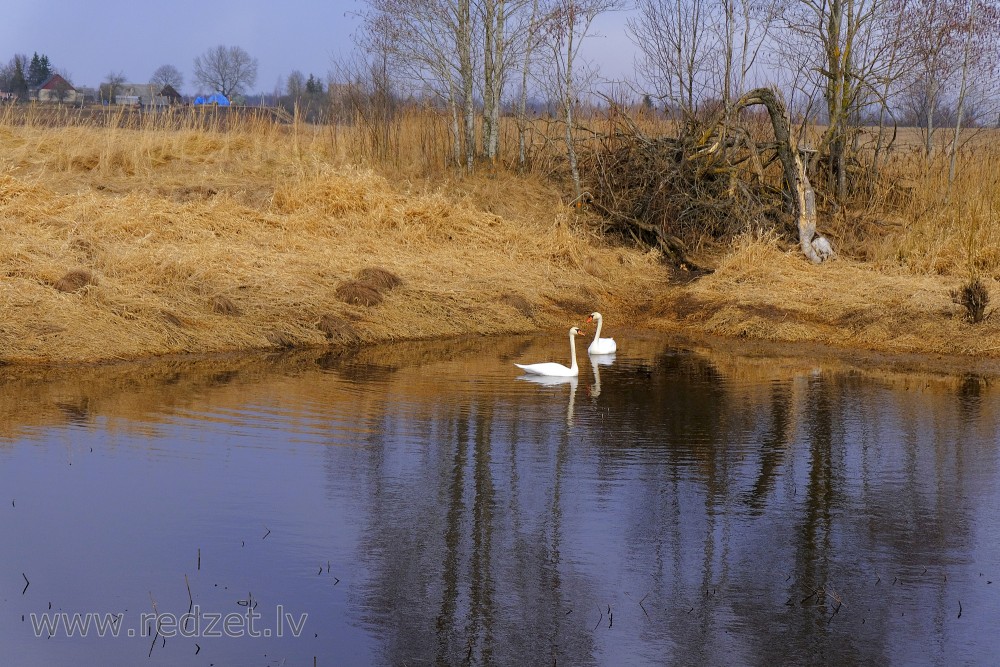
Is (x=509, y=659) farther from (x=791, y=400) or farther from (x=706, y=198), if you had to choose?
(x=706, y=198)

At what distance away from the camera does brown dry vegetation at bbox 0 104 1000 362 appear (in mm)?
14406

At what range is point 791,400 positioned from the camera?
11.6 meters

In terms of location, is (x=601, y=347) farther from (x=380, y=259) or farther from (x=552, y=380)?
(x=380, y=259)

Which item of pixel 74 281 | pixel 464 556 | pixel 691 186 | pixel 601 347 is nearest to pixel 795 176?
pixel 691 186

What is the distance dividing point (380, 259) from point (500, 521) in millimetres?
10811

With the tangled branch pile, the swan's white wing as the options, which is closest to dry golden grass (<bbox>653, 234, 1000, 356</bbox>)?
the tangled branch pile

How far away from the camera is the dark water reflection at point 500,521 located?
5.82 m

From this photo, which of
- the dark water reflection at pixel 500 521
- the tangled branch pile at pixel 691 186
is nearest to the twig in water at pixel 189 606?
the dark water reflection at pixel 500 521

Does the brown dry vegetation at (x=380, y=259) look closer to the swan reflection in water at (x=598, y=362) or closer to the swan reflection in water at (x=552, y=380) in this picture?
the swan reflection in water at (x=598, y=362)

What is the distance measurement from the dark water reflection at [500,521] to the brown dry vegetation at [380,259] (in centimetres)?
257

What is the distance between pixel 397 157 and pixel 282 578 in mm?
18636

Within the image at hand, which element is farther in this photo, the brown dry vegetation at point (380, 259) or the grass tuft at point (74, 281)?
the brown dry vegetation at point (380, 259)

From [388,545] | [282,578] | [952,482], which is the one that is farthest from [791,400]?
[282,578]

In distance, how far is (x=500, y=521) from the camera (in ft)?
24.4
